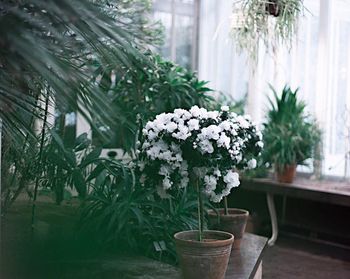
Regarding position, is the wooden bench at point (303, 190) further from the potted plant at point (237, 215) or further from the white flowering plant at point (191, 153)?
the white flowering plant at point (191, 153)

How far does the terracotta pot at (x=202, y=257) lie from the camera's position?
6.61 feet

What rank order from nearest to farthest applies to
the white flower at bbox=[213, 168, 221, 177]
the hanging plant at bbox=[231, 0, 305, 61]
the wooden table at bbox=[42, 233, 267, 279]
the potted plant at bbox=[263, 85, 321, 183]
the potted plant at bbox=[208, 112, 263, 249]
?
the white flower at bbox=[213, 168, 221, 177] < the wooden table at bbox=[42, 233, 267, 279] < the potted plant at bbox=[208, 112, 263, 249] < the hanging plant at bbox=[231, 0, 305, 61] < the potted plant at bbox=[263, 85, 321, 183]

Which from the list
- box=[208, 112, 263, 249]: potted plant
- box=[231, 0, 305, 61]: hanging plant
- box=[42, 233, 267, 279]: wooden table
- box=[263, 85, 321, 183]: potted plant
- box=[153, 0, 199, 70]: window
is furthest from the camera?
box=[153, 0, 199, 70]: window

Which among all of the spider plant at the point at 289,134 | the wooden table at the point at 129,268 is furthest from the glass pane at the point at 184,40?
the wooden table at the point at 129,268

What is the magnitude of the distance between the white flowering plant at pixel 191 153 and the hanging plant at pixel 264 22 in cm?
188

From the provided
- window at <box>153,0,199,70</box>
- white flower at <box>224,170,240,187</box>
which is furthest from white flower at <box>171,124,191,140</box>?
window at <box>153,0,199,70</box>

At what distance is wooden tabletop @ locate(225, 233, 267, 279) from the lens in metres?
2.38

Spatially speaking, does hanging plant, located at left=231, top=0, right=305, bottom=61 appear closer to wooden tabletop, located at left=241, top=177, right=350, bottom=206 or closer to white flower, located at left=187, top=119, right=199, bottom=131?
wooden tabletop, located at left=241, top=177, right=350, bottom=206

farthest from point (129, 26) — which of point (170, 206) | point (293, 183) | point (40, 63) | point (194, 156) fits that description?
point (293, 183)

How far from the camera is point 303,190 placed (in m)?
4.16

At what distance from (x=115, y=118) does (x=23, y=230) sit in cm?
167

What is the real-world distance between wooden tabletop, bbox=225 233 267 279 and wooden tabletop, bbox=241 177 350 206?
1045 mm

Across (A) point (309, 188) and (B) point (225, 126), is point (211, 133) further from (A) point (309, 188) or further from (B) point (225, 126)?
(A) point (309, 188)

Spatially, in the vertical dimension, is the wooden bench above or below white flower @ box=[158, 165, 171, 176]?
below
